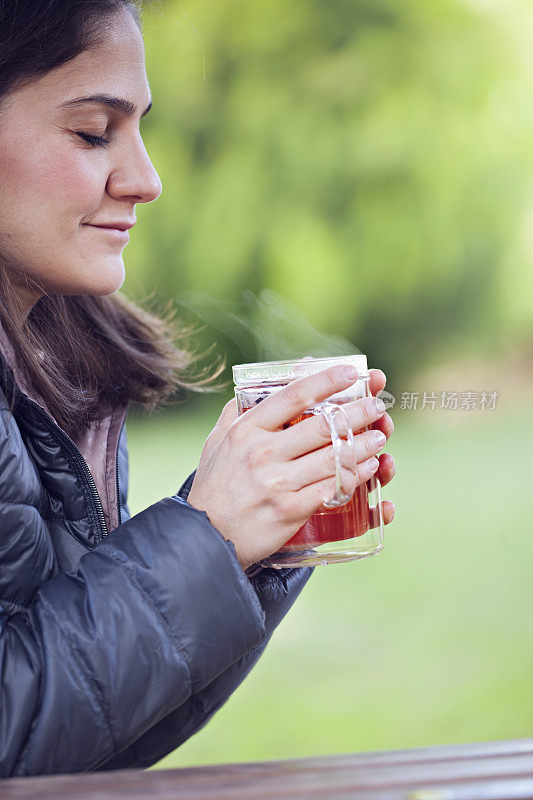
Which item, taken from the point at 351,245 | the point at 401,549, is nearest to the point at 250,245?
the point at 351,245

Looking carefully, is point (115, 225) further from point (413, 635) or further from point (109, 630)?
point (413, 635)

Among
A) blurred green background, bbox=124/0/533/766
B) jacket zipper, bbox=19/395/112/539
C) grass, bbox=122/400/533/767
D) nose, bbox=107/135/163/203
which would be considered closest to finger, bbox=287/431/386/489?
jacket zipper, bbox=19/395/112/539

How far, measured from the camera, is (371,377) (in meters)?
0.89

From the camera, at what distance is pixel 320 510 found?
0.79 metres

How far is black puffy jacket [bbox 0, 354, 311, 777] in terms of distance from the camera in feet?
2.19

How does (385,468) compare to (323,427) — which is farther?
(385,468)

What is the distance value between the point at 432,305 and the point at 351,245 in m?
0.76

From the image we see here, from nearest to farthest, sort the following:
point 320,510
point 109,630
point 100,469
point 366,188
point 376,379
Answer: point 109,630 → point 320,510 → point 376,379 → point 100,469 → point 366,188

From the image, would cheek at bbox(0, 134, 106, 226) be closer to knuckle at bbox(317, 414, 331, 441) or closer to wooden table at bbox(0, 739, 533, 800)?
knuckle at bbox(317, 414, 331, 441)

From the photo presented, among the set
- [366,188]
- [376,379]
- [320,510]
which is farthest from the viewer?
[366,188]

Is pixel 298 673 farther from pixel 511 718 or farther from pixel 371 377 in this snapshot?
pixel 371 377

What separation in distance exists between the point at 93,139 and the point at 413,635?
287 cm

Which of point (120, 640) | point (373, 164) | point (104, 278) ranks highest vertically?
point (373, 164)

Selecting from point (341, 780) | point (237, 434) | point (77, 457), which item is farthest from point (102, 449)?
point (341, 780)
